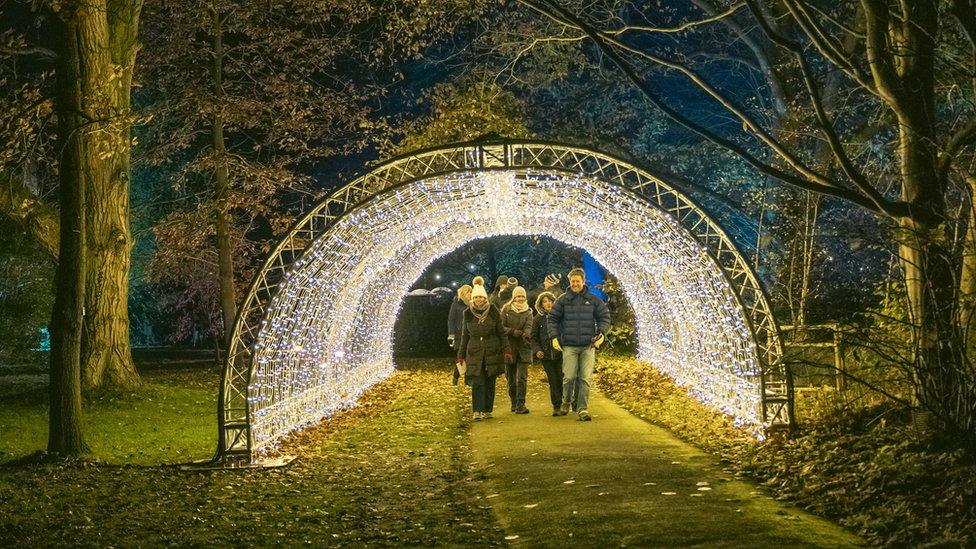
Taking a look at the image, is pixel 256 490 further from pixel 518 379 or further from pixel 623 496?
pixel 518 379

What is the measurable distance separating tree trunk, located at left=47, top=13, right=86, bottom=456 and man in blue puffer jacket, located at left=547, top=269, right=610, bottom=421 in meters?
5.48

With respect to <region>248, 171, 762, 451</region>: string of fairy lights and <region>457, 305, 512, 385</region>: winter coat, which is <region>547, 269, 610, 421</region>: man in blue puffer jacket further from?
<region>248, 171, 762, 451</region>: string of fairy lights

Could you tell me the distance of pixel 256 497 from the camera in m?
8.96

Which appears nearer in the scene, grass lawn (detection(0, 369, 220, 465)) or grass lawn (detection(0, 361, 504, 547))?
grass lawn (detection(0, 361, 504, 547))

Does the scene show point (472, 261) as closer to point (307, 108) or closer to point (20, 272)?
point (307, 108)

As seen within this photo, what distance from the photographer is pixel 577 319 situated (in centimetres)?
1295

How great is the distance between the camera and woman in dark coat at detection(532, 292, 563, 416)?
1373 centimetres

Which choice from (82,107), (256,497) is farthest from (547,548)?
(82,107)

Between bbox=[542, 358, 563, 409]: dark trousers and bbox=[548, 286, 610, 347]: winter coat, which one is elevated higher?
bbox=[548, 286, 610, 347]: winter coat

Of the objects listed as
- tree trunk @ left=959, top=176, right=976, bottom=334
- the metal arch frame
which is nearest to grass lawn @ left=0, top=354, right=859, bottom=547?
the metal arch frame

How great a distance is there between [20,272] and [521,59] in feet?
39.0

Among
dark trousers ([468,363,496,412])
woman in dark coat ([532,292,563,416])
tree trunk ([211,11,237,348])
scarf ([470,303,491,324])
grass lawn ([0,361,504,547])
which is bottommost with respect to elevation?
grass lawn ([0,361,504,547])

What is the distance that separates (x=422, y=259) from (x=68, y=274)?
11.9 m

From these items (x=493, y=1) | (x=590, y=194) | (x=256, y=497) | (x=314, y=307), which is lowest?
(x=256, y=497)
